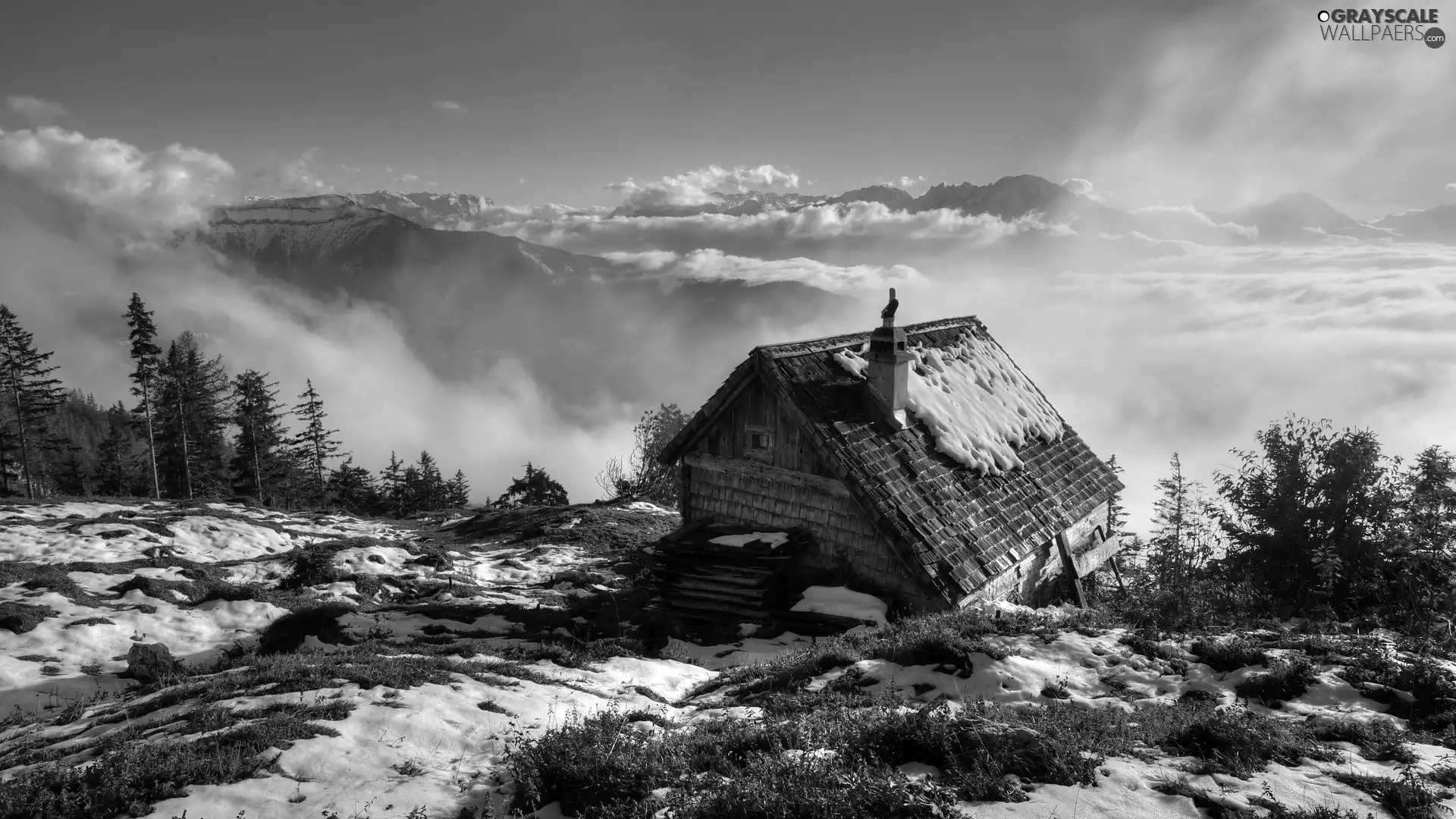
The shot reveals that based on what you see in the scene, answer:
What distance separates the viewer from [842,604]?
46.4 ft

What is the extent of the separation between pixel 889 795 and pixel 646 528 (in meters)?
25.6

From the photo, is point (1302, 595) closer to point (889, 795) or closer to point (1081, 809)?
point (1081, 809)

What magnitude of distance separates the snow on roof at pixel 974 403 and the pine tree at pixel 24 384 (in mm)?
51139

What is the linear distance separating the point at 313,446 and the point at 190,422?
797 centimetres

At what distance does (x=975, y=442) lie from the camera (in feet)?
56.0

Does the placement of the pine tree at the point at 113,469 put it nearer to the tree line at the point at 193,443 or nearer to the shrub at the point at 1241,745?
the tree line at the point at 193,443

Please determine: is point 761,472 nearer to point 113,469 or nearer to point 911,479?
point 911,479

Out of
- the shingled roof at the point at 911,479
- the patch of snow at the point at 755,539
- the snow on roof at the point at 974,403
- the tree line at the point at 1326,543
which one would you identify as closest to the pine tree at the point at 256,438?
the shingled roof at the point at 911,479

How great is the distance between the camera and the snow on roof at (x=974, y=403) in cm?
1672

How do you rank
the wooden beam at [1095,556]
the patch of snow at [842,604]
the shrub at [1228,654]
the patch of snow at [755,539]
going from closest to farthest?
1. the shrub at [1228,654]
2. the patch of snow at [842,604]
3. the patch of snow at [755,539]
4. the wooden beam at [1095,556]

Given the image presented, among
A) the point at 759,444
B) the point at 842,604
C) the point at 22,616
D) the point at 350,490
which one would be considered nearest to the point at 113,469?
the point at 350,490

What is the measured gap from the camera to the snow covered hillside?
226 inches

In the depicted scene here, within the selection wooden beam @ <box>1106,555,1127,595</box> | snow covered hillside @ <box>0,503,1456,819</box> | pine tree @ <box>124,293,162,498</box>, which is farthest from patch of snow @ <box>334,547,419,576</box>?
pine tree @ <box>124,293,162,498</box>

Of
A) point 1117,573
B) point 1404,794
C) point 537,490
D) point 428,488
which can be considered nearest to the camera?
point 1404,794
